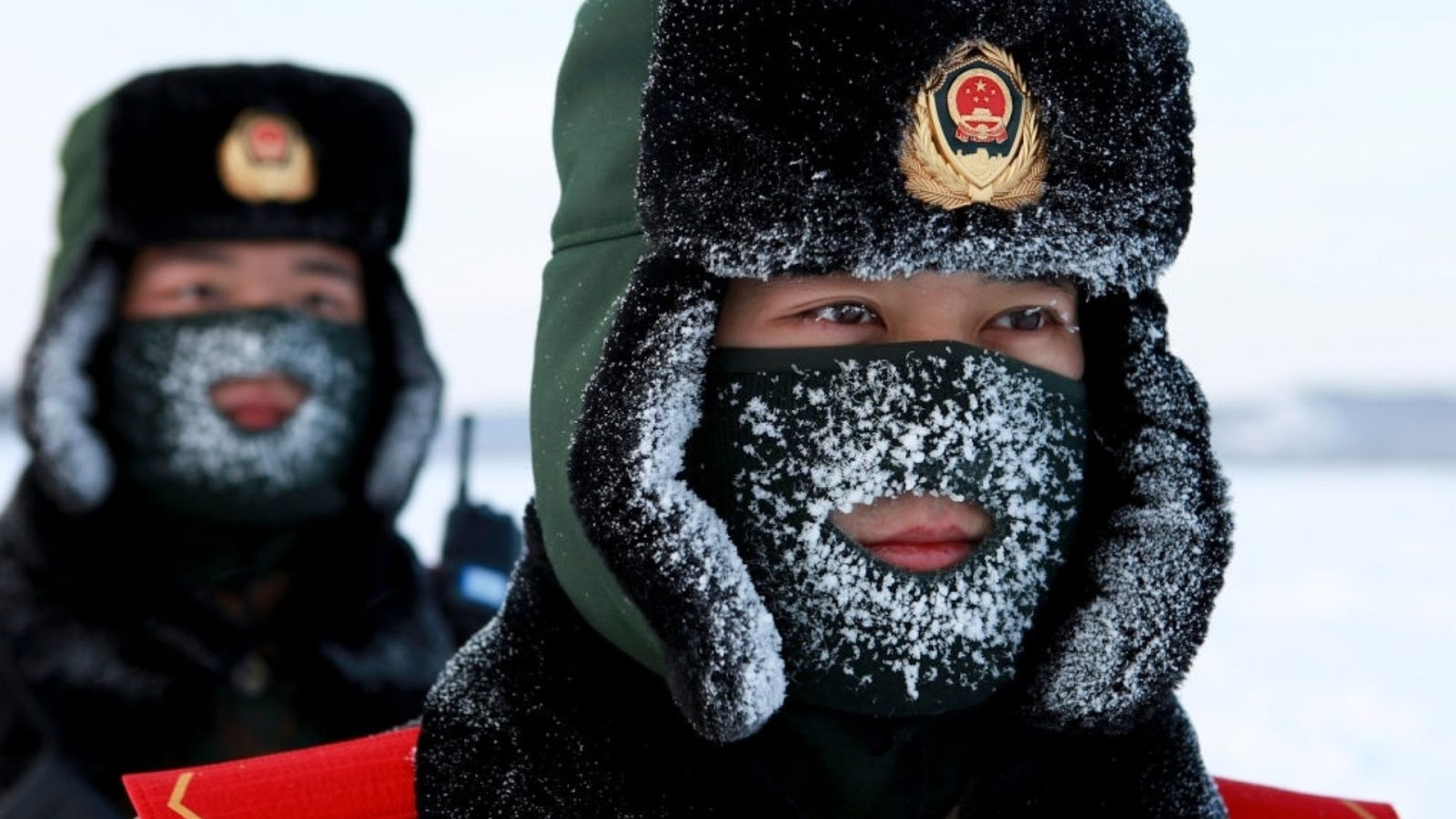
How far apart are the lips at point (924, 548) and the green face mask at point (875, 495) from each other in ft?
0.04

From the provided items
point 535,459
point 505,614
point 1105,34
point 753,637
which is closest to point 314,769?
point 505,614

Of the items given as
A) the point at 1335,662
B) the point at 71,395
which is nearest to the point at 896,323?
the point at 71,395

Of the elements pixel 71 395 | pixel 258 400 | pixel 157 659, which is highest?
pixel 258 400

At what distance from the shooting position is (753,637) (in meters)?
1.25

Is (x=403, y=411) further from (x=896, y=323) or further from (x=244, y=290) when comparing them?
(x=896, y=323)

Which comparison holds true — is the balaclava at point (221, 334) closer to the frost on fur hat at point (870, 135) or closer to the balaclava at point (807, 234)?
the balaclava at point (807, 234)

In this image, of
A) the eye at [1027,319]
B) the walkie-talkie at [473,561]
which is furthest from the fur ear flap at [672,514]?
the walkie-talkie at [473,561]

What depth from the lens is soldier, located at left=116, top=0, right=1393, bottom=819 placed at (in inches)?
50.6

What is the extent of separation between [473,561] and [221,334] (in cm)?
80

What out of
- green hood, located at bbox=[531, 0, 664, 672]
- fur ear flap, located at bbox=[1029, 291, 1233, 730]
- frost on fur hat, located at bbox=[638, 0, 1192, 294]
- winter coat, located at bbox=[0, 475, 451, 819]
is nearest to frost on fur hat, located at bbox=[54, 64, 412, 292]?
winter coat, located at bbox=[0, 475, 451, 819]

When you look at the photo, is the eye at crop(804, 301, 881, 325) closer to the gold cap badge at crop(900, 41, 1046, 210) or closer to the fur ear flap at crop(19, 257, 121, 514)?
the gold cap badge at crop(900, 41, 1046, 210)

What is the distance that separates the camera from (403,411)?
3.08 m

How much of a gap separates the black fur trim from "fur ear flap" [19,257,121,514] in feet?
0.43

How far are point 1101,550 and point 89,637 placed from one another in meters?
2.04
